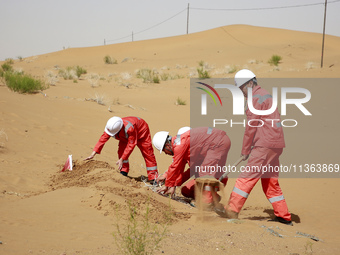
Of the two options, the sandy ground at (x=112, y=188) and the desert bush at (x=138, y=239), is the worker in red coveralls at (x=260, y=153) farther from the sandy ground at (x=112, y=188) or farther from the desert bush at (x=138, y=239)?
the desert bush at (x=138, y=239)

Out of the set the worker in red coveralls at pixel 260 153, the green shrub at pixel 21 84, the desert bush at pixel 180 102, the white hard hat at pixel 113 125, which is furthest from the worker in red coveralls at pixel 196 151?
the desert bush at pixel 180 102

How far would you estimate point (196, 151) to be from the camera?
713 centimetres

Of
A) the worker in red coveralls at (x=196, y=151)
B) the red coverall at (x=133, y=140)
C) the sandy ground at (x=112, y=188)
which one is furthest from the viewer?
the red coverall at (x=133, y=140)

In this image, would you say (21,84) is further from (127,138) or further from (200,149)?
(200,149)

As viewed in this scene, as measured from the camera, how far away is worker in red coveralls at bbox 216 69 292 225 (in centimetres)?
626

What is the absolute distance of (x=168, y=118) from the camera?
50.0 ft

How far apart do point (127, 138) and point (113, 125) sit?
0.52m

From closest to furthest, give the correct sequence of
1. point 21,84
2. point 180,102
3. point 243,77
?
point 243,77
point 21,84
point 180,102

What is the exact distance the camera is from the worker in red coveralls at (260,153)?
6.26 meters

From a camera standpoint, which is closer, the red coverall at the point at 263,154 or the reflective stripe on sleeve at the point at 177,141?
the red coverall at the point at 263,154

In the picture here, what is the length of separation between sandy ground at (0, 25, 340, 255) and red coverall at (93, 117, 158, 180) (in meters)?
0.49

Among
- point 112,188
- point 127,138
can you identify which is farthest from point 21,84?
point 112,188

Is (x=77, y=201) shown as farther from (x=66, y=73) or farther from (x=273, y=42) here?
(x=273, y=42)

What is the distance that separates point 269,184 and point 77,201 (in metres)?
2.65
